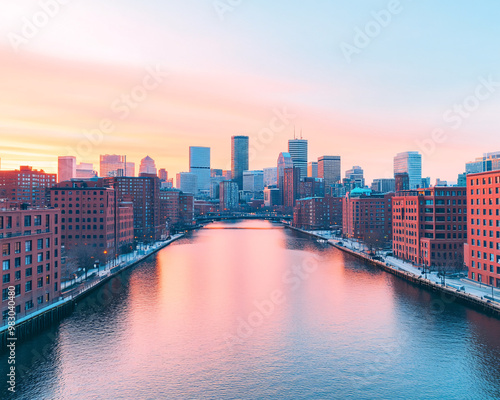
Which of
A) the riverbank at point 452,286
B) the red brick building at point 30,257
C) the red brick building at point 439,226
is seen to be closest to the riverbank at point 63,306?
the red brick building at point 30,257

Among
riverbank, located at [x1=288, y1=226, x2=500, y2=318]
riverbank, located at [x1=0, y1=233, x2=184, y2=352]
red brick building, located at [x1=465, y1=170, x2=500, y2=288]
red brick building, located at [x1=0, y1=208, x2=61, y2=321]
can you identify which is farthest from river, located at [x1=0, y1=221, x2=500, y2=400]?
red brick building, located at [x1=465, y1=170, x2=500, y2=288]

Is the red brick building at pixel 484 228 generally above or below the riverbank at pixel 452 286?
above

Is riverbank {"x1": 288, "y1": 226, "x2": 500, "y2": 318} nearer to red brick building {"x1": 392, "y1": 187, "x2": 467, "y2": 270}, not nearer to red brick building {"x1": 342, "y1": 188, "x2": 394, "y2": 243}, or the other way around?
red brick building {"x1": 392, "y1": 187, "x2": 467, "y2": 270}

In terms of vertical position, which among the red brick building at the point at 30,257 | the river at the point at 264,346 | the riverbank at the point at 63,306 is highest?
the red brick building at the point at 30,257

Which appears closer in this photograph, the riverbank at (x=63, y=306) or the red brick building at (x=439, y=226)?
the riverbank at (x=63, y=306)

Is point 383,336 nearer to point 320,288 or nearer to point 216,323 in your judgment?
point 216,323

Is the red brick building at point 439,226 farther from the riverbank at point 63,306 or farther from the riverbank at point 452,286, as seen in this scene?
the riverbank at point 63,306

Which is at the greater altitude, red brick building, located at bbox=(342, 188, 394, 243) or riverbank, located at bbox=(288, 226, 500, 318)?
red brick building, located at bbox=(342, 188, 394, 243)

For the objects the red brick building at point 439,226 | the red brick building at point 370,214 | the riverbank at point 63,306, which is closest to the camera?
the riverbank at point 63,306
